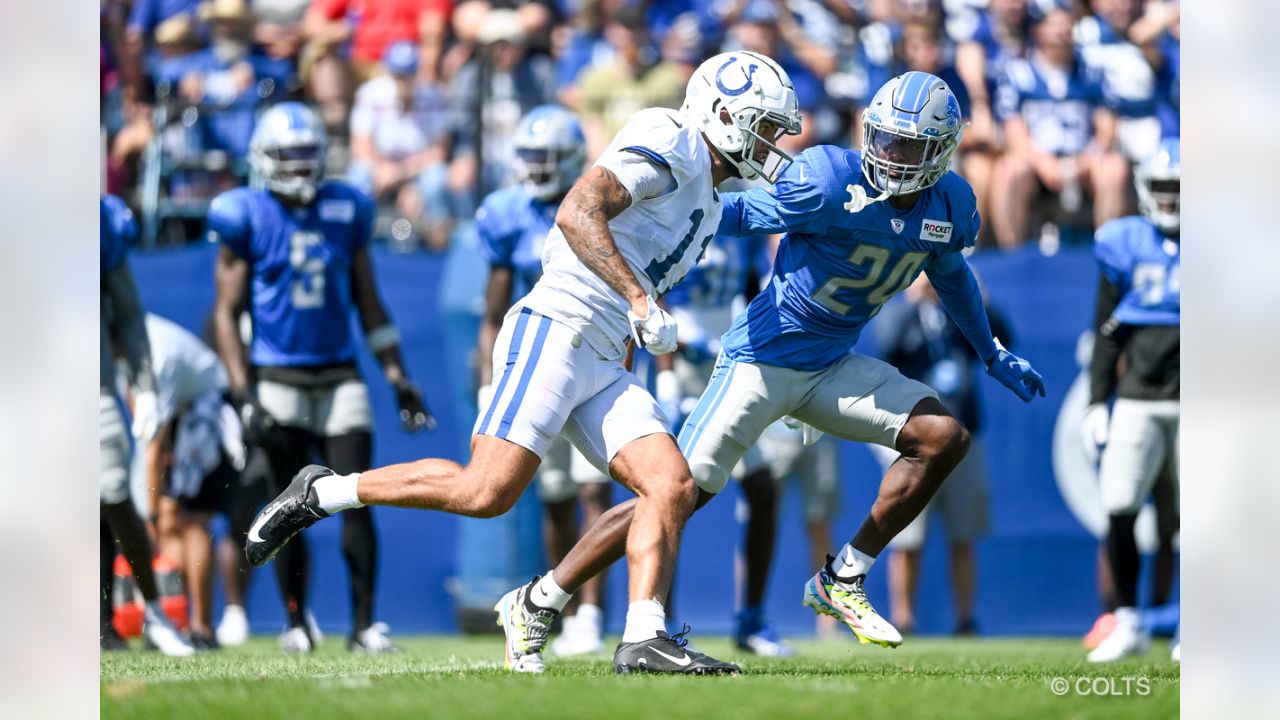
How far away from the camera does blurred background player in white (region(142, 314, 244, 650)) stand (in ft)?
28.3

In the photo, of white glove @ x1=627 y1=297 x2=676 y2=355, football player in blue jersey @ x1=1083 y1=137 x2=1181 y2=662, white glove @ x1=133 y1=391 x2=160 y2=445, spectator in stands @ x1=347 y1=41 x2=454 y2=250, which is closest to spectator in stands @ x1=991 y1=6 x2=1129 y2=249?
football player in blue jersey @ x1=1083 y1=137 x2=1181 y2=662

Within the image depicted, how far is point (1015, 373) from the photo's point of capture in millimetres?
6258

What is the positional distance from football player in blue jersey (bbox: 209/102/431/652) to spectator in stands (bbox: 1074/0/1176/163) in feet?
14.2

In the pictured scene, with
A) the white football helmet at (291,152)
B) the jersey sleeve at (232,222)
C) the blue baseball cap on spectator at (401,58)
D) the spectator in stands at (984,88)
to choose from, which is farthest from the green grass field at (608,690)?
the blue baseball cap on spectator at (401,58)

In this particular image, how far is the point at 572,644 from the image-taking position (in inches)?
309

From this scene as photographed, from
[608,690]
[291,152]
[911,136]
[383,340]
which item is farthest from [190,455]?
[608,690]

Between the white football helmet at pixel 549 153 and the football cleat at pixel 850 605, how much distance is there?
2.67 m

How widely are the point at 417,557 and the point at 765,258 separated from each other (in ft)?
7.85

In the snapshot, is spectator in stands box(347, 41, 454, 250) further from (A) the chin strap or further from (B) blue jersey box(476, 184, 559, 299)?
(A) the chin strap

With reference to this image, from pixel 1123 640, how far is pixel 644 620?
330cm

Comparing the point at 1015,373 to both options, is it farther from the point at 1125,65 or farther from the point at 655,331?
the point at 1125,65

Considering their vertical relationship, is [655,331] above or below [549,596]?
above
